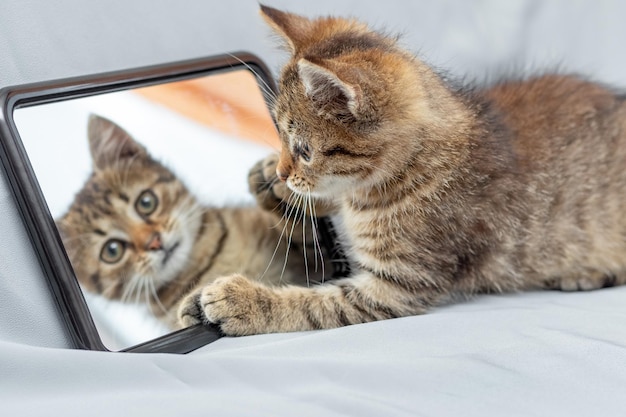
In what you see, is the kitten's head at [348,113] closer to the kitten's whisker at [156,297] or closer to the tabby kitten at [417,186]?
the tabby kitten at [417,186]

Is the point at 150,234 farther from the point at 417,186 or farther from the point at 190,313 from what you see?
the point at 417,186

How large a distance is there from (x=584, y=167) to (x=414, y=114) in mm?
443

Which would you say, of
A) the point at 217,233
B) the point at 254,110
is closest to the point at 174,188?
the point at 217,233

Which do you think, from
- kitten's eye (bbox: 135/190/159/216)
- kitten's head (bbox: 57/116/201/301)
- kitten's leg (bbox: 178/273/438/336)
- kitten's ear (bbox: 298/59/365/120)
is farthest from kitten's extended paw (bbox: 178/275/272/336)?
kitten's ear (bbox: 298/59/365/120)

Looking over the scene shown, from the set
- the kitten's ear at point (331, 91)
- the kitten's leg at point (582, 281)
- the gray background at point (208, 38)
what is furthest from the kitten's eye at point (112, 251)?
the kitten's leg at point (582, 281)

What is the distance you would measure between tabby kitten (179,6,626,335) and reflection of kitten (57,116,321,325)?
0.11 metres

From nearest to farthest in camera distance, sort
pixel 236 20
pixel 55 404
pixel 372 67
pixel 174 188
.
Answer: pixel 55 404
pixel 372 67
pixel 174 188
pixel 236 20

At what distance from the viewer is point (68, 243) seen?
46.6 inches

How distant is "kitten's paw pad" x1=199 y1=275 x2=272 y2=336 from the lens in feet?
3.95

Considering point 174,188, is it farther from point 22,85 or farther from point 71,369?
point 71,369

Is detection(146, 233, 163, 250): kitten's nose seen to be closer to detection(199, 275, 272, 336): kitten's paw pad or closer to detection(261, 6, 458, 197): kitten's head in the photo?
detection(199, 275, 272, 336): kitten's paw pad

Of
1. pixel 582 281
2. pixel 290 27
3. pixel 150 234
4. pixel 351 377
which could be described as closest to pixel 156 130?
pixel 150 234

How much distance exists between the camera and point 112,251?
1.28 metres

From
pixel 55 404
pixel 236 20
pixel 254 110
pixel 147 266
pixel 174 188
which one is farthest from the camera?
pixel 236 20
